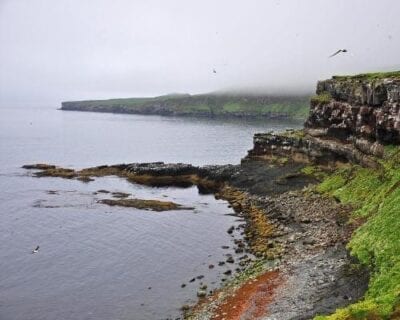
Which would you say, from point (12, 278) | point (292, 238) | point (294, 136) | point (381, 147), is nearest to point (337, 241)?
point (292, 238)

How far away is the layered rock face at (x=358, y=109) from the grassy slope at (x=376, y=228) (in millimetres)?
3947

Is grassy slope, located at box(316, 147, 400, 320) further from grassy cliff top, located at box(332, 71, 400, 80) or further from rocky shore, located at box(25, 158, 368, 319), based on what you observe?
grassy cliff top, located at box(332, 71, 400, 80)

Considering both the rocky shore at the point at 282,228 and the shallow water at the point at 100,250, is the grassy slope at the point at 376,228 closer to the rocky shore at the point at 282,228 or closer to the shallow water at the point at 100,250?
the rocky shore at the point at 282,228

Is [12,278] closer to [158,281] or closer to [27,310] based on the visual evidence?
[27,310]

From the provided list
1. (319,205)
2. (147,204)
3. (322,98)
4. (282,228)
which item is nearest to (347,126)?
(322,98)

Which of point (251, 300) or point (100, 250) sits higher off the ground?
point (251, 300)

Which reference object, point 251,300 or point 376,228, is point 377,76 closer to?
point 376,228

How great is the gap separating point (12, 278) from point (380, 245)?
113 ft

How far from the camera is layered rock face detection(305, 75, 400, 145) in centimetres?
6197

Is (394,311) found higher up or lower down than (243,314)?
higher up

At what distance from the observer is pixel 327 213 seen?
59.6 meters

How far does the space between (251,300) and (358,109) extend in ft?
143

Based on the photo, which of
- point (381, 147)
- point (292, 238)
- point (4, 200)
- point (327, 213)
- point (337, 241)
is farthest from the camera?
point (4, 200)

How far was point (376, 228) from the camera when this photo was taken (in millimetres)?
42000
